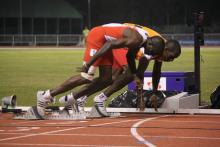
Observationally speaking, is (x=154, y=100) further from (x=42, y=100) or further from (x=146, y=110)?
(x=42, y=100)

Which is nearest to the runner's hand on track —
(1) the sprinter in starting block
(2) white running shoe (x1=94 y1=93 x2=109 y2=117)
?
(1) the sprinter in starting block

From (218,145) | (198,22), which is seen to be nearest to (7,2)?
(198,22)

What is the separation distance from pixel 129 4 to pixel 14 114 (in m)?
62.6

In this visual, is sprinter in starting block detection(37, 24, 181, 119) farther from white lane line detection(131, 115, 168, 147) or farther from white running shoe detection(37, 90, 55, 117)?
white lane line detection(131, 115, 168, 147)

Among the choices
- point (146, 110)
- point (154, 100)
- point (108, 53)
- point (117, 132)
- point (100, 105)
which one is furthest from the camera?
point (146, 110)

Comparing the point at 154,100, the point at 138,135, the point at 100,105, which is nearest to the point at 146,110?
the point at 154,100

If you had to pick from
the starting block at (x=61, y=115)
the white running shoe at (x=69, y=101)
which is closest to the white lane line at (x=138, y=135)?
the starting block at (x=61, y=115)

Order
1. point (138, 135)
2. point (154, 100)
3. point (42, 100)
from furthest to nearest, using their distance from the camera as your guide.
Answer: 1. point (154, 100)
2. point (42, 100)
3. point (138, 135)

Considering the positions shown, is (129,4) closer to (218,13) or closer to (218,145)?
(218,13)

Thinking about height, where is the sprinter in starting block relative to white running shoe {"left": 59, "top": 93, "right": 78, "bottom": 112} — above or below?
above

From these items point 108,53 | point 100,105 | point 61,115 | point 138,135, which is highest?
point 108,53

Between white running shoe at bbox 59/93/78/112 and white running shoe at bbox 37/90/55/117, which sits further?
white running shoe at bbox 59/93/78/112

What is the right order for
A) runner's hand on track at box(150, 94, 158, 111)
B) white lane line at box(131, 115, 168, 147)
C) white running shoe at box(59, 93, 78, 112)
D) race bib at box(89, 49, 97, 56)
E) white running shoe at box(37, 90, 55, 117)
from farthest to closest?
runner's hand on track at box(150, 94, 158, 111)
white running shoe at box(59, 93, 78, 112)
race bib at box(89, 49, 97, 56)
white running shoe at box(37, 90, 55, 117)
white lane line at box(131, 115, 168, 147)

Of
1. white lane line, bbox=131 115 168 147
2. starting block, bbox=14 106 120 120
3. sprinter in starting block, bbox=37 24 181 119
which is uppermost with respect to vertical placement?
sprinter in starting block, bbox=37 24 181 119
